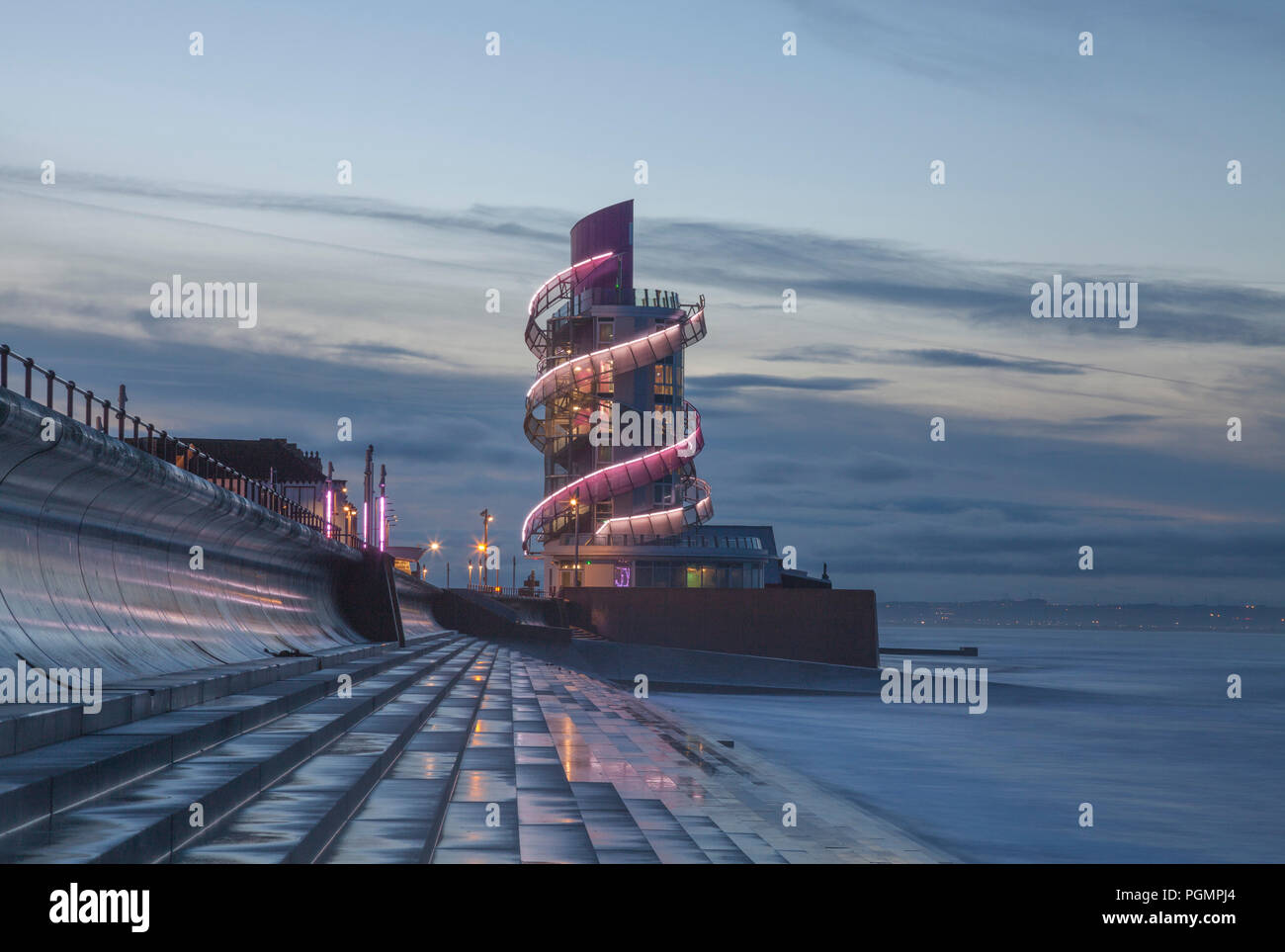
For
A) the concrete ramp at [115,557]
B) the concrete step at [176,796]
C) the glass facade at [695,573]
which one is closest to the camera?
the concrete step at [176,796]

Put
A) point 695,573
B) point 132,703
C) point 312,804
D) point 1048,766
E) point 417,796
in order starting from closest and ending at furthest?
point 312,804, point 417,796, point 132,703, point 1048,766, point 695,573

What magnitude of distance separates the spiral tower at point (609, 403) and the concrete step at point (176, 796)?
7269cm

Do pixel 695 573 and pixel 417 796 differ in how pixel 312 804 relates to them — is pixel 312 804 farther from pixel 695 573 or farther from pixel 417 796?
pixel 695 573

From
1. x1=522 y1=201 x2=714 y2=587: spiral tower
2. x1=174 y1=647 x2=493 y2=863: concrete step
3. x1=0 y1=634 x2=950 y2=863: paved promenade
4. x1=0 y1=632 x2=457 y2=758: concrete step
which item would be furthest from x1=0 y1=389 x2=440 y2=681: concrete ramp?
x1=522 y1=201 x2=714 y2=587: spiral tower

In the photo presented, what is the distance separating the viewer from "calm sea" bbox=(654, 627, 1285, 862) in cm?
1898

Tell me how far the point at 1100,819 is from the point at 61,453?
663 inches

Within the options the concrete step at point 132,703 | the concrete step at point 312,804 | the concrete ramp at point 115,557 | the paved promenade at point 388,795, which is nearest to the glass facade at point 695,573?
the concrete ramp at point 115,557

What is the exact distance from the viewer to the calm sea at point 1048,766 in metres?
19.0

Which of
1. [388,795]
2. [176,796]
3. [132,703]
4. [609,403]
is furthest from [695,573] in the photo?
[176,796]

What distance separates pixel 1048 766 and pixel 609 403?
64.7 m

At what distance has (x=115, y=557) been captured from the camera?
1541 cm

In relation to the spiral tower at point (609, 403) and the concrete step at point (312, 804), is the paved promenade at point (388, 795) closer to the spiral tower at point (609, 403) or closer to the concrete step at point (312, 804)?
the concrete step at point (312, 804)
